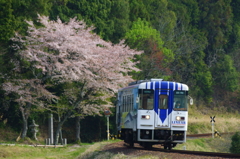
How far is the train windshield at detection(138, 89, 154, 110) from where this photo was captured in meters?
20.7

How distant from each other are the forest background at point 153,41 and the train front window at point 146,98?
12.2 metres

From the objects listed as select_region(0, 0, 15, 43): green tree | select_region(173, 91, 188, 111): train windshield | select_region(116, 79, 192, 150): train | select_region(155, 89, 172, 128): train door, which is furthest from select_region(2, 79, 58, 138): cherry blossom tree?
select_region(173, 91, 188, 111): train windshield

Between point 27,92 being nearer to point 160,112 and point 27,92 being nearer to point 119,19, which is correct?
→ point 160,112

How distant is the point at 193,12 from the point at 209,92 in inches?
485

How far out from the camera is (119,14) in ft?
155

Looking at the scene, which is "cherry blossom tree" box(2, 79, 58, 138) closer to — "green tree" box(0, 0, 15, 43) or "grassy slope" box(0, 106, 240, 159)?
"grassy slope" box(0, 106, 240, 159)

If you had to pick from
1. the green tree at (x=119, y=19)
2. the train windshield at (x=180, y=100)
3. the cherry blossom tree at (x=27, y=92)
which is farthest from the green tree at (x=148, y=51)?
the train windshield at (x=180, y=100)

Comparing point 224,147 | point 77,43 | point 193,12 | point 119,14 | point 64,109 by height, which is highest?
point 193,12

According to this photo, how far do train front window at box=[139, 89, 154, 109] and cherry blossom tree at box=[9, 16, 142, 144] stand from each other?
10.9 metres

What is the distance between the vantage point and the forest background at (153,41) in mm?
35156

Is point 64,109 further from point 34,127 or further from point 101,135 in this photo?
point 101,135

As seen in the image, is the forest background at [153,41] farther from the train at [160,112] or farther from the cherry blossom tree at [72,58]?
the train at [160,112]

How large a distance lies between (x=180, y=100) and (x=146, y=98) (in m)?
1.44

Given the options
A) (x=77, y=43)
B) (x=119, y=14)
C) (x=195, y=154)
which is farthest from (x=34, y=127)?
(x=195, y=154)
